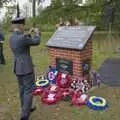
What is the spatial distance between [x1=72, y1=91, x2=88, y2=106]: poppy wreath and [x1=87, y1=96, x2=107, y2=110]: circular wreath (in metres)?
0.15

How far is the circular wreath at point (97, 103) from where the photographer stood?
23.2 ft

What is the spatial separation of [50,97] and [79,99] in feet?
2.17

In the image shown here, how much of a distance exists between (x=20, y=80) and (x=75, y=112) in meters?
1.39

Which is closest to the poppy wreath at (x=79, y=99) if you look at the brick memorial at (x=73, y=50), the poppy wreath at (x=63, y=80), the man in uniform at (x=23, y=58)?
the poppy wreath at (x=63, y=80)

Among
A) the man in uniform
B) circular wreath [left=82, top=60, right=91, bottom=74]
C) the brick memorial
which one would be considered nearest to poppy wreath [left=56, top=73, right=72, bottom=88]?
the brick memorial

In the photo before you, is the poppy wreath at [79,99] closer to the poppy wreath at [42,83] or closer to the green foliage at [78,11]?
the poppy wreath at [42,83]

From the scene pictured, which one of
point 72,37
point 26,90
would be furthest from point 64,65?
point 26,90

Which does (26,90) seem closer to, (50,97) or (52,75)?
(50,97)

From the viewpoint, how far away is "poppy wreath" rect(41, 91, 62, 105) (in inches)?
297

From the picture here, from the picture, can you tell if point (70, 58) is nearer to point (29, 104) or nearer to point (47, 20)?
point (29, 104)

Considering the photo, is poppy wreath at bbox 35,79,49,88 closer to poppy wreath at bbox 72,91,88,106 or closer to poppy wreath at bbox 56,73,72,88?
poppy wreath at bbox 56,73,72,88

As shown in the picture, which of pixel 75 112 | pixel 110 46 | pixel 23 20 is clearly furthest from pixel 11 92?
pixel 110 46

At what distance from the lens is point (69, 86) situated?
318 inches

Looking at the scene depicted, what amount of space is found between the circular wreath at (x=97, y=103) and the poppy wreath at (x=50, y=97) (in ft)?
2.44
